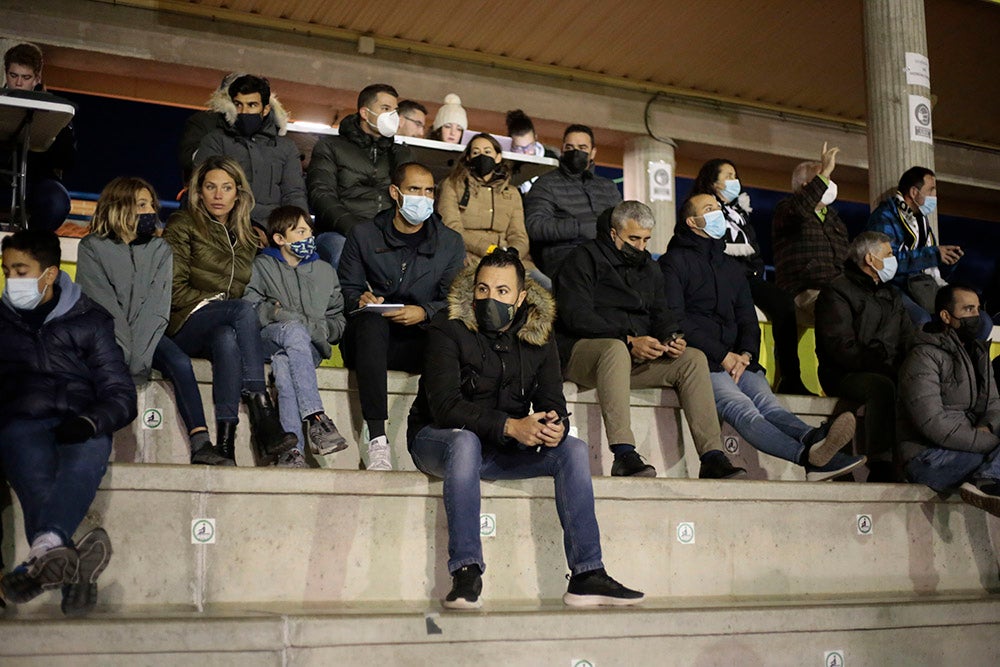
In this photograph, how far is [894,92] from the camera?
7.77 m

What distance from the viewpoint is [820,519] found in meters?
4.73

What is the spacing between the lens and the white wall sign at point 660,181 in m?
11.6

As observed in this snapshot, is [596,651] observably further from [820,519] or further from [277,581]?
[820,519]

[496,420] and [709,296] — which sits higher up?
[709,296]

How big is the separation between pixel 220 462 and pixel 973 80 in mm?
10236

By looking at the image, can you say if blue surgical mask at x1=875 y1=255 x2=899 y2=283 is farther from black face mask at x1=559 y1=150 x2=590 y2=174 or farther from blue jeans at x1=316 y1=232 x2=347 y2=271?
blue jeans at x1=316 y1=232 x2=347 y2=271

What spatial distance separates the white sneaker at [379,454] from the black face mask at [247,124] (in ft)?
6.58

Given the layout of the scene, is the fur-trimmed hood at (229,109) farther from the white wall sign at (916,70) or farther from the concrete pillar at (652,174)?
the concrete pillar at (652,174)

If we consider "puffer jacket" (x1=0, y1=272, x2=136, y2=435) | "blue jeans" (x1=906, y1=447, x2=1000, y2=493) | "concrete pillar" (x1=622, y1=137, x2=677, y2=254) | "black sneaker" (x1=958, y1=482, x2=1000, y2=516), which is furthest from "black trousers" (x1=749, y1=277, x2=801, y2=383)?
"concrete pillar" (x1=622, y1=137, x2=677, y2=254)

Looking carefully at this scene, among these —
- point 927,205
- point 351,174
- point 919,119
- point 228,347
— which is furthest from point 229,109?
point 919,119

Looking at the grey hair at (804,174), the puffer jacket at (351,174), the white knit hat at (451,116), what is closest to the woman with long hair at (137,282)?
the puffer jacket at (351,174)

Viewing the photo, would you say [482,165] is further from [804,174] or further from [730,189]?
[804,174]

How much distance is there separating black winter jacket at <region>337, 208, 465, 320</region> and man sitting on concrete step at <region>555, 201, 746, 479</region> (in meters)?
0.60

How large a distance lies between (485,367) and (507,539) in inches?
24.6
